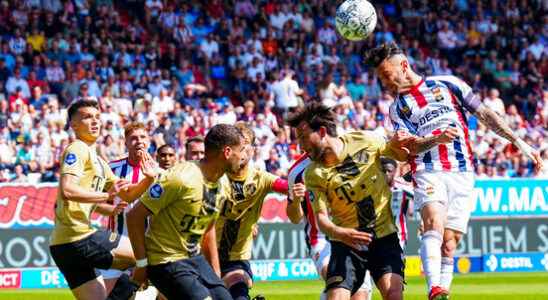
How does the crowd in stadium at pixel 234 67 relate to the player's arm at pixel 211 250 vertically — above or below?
above

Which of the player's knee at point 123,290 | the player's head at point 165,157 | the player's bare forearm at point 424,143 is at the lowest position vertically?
the player's knee at point 123,290

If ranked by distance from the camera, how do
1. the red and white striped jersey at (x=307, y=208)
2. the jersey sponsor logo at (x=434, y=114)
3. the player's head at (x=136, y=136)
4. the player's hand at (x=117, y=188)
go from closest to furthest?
1. the player's hand at (x=117, y=188)
2. the red and white striped jersey at (x=307, y=208)
3. the jersey sponsor logo at (x=434, y=114)
4. the player's head at (x=136, y=136)

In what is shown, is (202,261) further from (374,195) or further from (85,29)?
(85,29)

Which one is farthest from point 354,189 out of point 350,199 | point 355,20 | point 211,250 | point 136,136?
point 355,20

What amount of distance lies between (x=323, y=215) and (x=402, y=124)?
2.24 m

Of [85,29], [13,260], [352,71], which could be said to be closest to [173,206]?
[13,260]

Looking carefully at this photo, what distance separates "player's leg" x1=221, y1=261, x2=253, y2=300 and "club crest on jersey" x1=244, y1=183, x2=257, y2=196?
63cm

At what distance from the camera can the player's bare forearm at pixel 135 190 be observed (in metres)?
10.4

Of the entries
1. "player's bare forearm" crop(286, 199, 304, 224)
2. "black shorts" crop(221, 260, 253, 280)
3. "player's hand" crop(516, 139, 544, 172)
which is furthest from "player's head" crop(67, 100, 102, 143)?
"player's hand" crop(516, 139, 544, 172)

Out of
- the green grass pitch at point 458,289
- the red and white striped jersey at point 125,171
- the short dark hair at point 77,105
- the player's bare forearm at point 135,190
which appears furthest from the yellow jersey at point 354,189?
the green grass pitch at point 458,289

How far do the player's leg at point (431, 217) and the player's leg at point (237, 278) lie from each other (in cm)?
158

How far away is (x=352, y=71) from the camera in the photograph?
32375mm

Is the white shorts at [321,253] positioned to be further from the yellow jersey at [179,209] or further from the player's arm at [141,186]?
the yellow jersey at [179,209]

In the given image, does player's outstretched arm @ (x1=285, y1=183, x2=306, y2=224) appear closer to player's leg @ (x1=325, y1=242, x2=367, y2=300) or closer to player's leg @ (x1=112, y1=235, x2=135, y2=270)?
player's leg @ (x1=325, y1=242, x2=367, y2=300)
